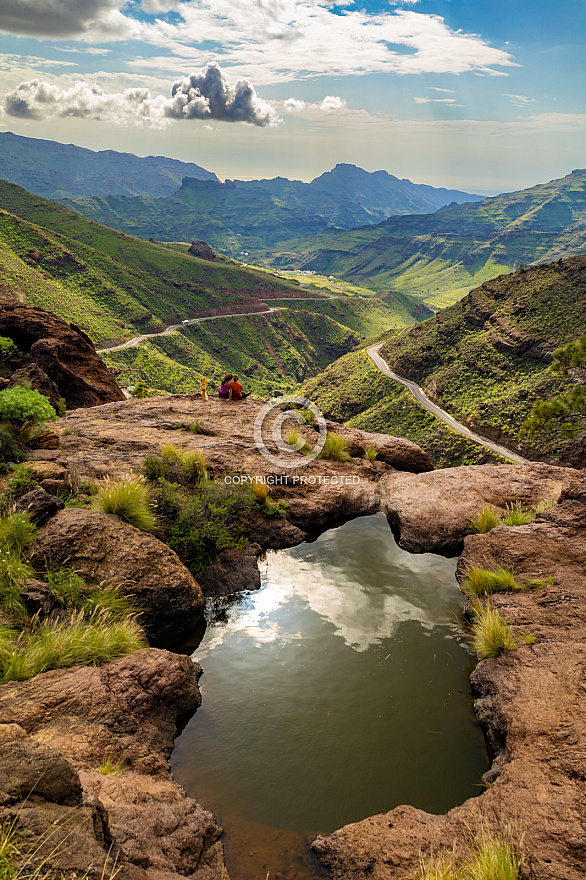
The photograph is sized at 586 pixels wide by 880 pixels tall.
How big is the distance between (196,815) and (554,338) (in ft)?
260

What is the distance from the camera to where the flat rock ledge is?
450 cm

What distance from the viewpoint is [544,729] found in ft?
18.3

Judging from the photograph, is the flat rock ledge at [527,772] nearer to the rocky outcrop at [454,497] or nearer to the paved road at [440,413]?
the rocky outcrop at [454,497]

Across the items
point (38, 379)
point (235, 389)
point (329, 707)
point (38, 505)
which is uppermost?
point (235, 389)

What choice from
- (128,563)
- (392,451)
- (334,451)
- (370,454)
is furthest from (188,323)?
(128,563)

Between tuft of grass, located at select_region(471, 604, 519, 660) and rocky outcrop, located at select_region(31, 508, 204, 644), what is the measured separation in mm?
4900

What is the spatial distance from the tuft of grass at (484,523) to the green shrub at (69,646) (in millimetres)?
7523

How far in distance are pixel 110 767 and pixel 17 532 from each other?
3.80 m

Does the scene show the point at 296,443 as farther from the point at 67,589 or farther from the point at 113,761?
the point at 113,761

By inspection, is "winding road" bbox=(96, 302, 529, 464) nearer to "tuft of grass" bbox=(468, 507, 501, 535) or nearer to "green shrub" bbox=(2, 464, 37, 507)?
"tuft of grass" bbox=(468, 507, 501, 535)

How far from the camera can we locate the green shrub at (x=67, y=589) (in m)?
6.85

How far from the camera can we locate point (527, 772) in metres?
5.23

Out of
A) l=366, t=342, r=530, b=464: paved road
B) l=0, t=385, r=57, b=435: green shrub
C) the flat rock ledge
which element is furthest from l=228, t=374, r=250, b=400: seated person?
l=366, t=342, r=530, b=464: paved road

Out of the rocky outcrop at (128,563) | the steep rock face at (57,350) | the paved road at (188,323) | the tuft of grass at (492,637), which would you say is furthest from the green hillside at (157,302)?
the tuft of grass at (492,637)
